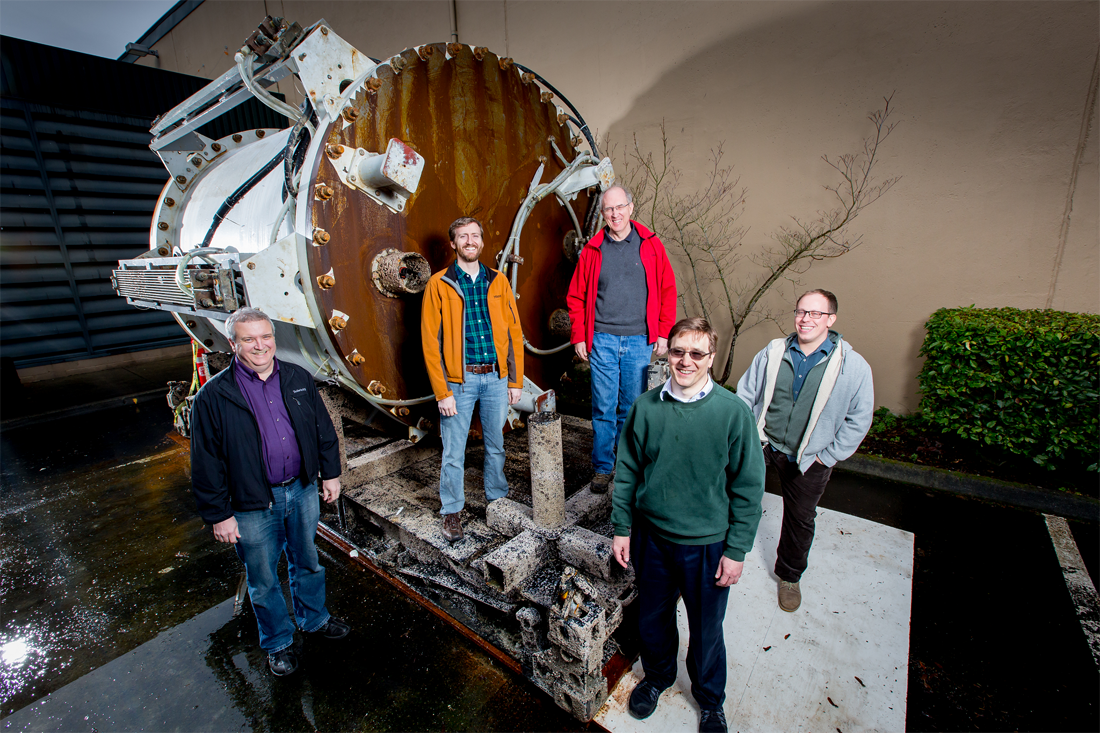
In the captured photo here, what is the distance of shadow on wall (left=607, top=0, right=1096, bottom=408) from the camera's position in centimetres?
410

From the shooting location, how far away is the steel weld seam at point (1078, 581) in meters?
2.58

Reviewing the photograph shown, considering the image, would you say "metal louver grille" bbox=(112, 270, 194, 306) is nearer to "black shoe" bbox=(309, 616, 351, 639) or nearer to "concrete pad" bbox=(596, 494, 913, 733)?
"black shoe" bbox=(309, 616, 351, 639)

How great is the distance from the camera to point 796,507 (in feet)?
8.55

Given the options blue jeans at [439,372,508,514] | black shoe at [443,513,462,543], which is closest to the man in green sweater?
blue jeans at [439,372,508,514]

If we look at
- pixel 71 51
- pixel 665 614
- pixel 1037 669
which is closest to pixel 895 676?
pixel 1037 669

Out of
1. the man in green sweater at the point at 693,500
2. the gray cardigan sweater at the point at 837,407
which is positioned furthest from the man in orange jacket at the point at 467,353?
the gray cardigan sweater at the point at 837,407

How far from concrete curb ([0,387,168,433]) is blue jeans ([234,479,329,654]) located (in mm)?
6610

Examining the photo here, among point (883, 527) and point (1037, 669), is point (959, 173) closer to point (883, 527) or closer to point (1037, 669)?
point (883, 527)

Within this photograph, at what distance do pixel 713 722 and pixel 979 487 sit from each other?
11.6 ft

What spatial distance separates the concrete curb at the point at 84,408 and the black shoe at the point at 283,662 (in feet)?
21.9

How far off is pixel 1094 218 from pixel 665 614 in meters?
5.13

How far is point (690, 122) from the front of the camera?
5.82 m

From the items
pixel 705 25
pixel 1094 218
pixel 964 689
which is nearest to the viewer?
pixel 964 689

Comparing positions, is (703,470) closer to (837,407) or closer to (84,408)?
(837,407)
